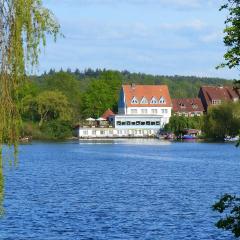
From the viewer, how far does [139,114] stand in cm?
12938

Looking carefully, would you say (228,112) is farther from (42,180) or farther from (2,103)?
(2,103)

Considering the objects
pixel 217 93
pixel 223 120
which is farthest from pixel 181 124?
pixel 217 93

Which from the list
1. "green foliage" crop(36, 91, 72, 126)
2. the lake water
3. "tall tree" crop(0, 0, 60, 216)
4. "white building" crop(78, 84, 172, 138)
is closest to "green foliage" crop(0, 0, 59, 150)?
"tall tree" crop(0, 0, 60, 216)

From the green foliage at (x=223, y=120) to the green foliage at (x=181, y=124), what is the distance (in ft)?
25.4

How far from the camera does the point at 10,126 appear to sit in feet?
42.6

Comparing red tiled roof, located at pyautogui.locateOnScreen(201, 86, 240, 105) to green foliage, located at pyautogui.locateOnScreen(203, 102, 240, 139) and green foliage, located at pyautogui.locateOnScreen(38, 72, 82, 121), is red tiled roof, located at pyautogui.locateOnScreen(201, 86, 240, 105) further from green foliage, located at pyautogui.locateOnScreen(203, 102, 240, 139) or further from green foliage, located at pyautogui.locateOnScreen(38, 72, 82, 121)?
green foliage, located at pyautogui.locateOnScreen(38, 72, 82, 121)

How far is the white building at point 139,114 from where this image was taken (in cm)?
12569

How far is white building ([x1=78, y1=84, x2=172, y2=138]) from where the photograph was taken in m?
126

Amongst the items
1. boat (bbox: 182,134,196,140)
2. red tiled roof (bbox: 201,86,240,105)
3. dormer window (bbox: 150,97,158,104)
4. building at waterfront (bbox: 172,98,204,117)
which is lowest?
boat (bbox: 182,134,196,140)

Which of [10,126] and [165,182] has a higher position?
[10,126]

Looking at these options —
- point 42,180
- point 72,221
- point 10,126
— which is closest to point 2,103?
point 10,126

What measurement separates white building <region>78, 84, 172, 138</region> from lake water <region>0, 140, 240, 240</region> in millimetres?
64810

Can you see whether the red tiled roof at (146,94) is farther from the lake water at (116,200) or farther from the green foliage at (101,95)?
the lake water at (116,200)

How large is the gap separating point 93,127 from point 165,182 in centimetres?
8258
